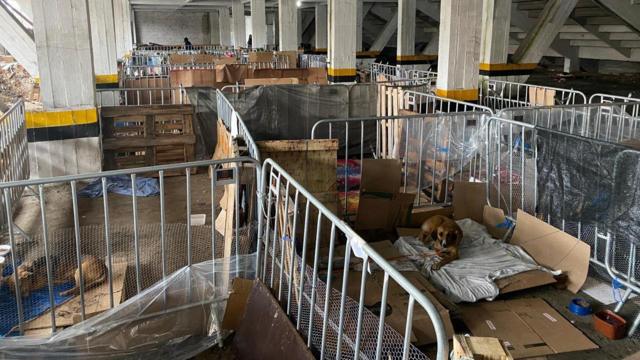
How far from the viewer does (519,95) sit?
15.6 metres

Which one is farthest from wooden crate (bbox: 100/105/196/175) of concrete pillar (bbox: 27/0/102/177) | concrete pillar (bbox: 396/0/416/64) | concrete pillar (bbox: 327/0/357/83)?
concrete pillar (bbox: 396/0/416/64)

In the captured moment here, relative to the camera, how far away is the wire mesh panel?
319 inches

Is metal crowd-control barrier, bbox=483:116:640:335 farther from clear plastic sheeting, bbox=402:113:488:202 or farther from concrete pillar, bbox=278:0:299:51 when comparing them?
concrete pillar, bbox=278:0:299:51

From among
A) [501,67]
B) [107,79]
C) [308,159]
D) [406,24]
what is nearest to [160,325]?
[308,159]

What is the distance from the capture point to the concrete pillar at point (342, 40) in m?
15.9

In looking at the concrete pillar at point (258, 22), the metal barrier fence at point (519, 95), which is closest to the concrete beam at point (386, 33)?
the concrete pillar at point (258, 22)

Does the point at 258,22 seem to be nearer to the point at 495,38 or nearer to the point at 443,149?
the point at 495,38

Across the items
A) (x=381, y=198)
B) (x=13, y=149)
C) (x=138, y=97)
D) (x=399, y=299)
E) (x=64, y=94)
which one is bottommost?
(x=399, y=299)

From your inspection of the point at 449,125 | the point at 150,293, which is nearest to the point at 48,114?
the point at 150,293

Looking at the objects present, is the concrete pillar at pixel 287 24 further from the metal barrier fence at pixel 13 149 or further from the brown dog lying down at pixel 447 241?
the brown dog lying down at pixel 447 241

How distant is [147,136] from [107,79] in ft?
21.9

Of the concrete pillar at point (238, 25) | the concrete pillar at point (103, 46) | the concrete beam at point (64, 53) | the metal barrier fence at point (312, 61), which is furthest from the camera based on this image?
the concrete pillar at point (238, 25)

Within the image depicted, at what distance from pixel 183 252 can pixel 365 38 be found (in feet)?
134

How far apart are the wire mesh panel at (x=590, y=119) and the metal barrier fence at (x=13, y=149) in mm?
7062
